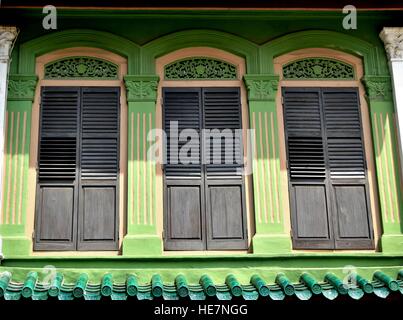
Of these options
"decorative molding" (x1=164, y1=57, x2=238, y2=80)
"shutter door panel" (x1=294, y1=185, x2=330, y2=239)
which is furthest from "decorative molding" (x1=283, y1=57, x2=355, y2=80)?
"shutter door panel" (x1=294, y1=185, x2=330, y2=239)

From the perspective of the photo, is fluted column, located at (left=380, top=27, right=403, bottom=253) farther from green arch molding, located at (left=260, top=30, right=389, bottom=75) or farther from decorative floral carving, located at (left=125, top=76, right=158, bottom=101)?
decorative floral carving, located at (left=125, top=76, right=158, bottom=101)

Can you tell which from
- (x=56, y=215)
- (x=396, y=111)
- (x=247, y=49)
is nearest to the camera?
(x=56, y=215)

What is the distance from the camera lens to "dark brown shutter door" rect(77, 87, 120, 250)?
8555 mm

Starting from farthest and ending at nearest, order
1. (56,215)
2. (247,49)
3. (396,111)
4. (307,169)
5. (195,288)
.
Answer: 1. (247,49)
2. (396,111)
3. (307,169)
4. (56,215)
5. (195,288)

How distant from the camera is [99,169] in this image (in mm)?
8820

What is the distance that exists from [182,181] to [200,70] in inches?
58.6

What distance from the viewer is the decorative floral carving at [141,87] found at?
9.04m

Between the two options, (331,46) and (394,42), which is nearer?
(394,42)

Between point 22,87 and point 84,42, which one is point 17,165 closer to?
point 22,87

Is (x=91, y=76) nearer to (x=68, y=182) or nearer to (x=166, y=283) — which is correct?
(x=68, y=182)

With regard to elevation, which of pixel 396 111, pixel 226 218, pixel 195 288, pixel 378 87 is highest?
pixel 378 87

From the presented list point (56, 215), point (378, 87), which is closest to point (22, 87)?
point (56, 215)
